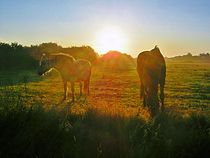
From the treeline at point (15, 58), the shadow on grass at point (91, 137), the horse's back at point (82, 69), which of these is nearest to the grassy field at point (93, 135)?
the shadow on grass at point (91, 137)

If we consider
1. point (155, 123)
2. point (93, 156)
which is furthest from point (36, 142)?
point (155, 123)

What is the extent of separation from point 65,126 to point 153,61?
8079 millimetres

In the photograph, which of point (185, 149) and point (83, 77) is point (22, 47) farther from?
point (185, 149)

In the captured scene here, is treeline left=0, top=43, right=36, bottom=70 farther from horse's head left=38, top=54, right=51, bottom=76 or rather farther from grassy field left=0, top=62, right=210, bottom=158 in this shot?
grassy field left=0, top=62, right=210, bottom=158

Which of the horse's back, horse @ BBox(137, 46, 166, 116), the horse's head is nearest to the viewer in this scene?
horse @ BBox(137, 46, 166, 116)

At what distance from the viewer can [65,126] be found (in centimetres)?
810

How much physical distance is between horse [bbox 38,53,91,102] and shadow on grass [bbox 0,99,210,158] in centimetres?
→ 1170

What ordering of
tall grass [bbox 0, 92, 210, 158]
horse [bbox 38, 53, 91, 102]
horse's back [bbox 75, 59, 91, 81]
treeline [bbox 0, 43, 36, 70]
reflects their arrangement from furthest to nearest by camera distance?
1. treeline [bbox 0, 43, 36, 70]
2. horse's back [bbox 75, 59, 91, 81]
3. horse [bbox 38, 53, 91, 102]
4. tall grass [bbox 0, 92, 210, 158]

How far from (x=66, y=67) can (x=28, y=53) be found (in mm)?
33920

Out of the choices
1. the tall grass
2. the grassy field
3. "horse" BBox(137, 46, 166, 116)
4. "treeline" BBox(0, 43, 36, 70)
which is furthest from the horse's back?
"treeline" BBox(0, 43, 36, 70)

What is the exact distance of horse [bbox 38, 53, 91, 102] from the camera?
20.7 meters

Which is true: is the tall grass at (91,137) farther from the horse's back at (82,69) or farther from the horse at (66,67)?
the horse's back at (82,69)

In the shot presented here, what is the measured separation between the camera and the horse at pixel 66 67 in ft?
68.0

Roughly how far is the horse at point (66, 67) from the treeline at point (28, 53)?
1058 inches
